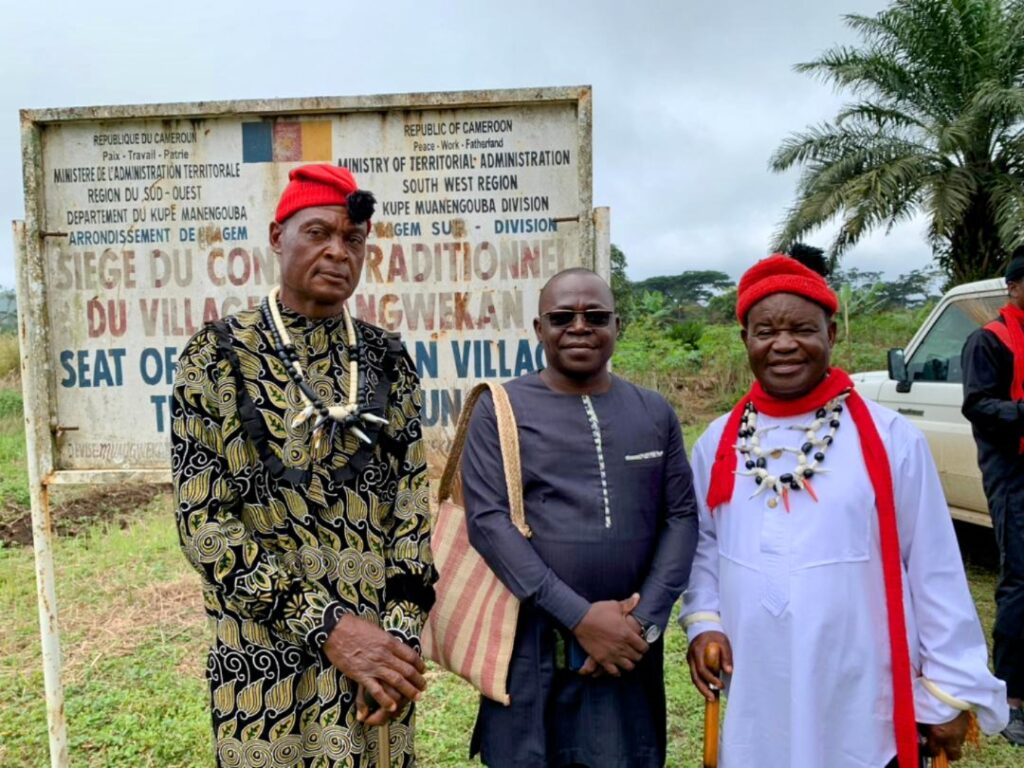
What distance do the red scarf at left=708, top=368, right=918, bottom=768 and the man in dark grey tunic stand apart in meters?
0.21

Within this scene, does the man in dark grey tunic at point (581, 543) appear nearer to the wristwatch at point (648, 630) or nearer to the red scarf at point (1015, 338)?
the wristwatch at point (648, 630)

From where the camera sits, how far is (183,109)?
2.81 metres

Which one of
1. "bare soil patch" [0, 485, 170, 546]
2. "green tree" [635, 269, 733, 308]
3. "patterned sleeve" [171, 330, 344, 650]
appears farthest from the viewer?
"green tree" [635, 269, 733, 308]

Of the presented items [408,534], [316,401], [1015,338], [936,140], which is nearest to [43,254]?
[316,401]

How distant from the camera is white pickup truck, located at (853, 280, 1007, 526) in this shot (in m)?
5.08

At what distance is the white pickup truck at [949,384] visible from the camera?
5078mm

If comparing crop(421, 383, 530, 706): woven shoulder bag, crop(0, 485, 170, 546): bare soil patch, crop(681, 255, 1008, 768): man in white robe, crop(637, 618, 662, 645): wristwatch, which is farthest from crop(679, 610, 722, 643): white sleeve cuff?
crop(0, 485, 170, 546): bare soil patch

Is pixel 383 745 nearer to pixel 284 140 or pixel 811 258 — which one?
pixel 811 258

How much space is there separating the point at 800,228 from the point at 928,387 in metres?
8.52

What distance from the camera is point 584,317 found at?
206 cm

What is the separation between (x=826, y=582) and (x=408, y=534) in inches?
37.6

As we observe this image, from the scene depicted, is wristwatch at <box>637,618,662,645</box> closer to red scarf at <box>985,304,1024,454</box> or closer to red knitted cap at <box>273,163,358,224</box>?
red knitted cap at <box>273,163,358,224</box>

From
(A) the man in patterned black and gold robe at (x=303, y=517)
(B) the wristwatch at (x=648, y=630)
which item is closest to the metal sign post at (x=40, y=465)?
(A) the man in patterned black and gold robe at (x=303, y=517)

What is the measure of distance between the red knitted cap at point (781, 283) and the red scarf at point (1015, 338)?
1.94 meters
